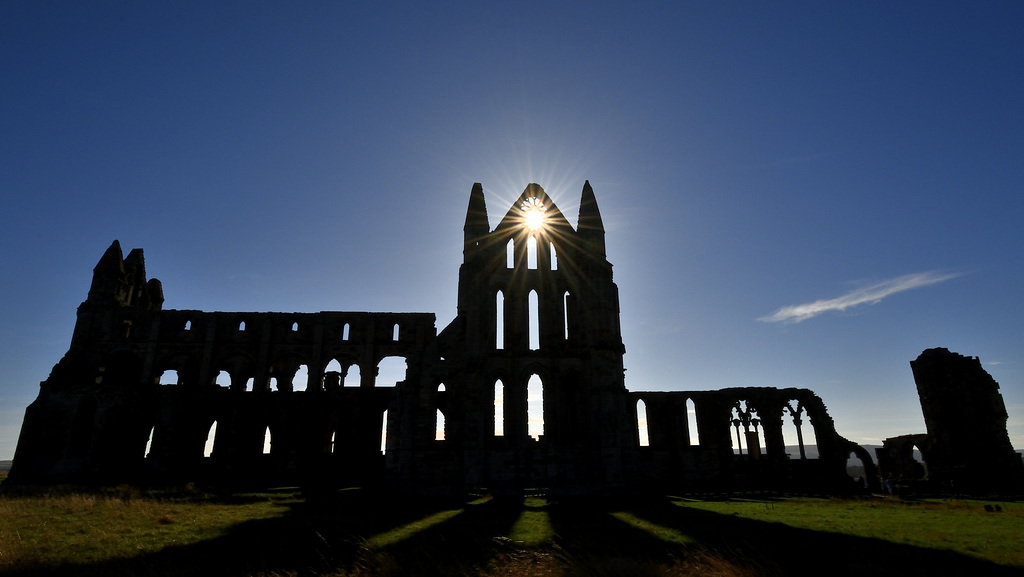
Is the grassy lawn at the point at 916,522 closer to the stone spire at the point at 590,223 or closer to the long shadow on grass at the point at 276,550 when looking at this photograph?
the long shadow on grass at the point at 276,550

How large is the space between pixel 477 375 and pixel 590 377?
5.02 m

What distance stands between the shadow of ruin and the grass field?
477cm

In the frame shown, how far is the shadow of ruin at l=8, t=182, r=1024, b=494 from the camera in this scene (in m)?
22.1

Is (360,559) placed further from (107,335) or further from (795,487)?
(107,335)

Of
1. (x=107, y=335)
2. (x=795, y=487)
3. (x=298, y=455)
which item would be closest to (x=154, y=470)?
(x=298, y=455)

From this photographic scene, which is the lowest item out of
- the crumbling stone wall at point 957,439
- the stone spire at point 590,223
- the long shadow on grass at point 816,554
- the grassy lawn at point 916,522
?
the grassy lawn at point 916,522

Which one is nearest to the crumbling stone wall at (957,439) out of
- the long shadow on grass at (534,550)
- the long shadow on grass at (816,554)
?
the long shadow on grass at (816,554)

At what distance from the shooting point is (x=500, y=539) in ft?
33.6

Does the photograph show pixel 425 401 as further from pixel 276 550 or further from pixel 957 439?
pixel 957 439

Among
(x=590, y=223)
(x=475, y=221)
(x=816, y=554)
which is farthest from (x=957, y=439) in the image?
(x=475, y=221)

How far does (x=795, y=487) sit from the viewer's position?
2847 cm

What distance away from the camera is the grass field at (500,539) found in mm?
8039

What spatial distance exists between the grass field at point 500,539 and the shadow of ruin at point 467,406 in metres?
4.77

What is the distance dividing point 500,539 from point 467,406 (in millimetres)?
11788
